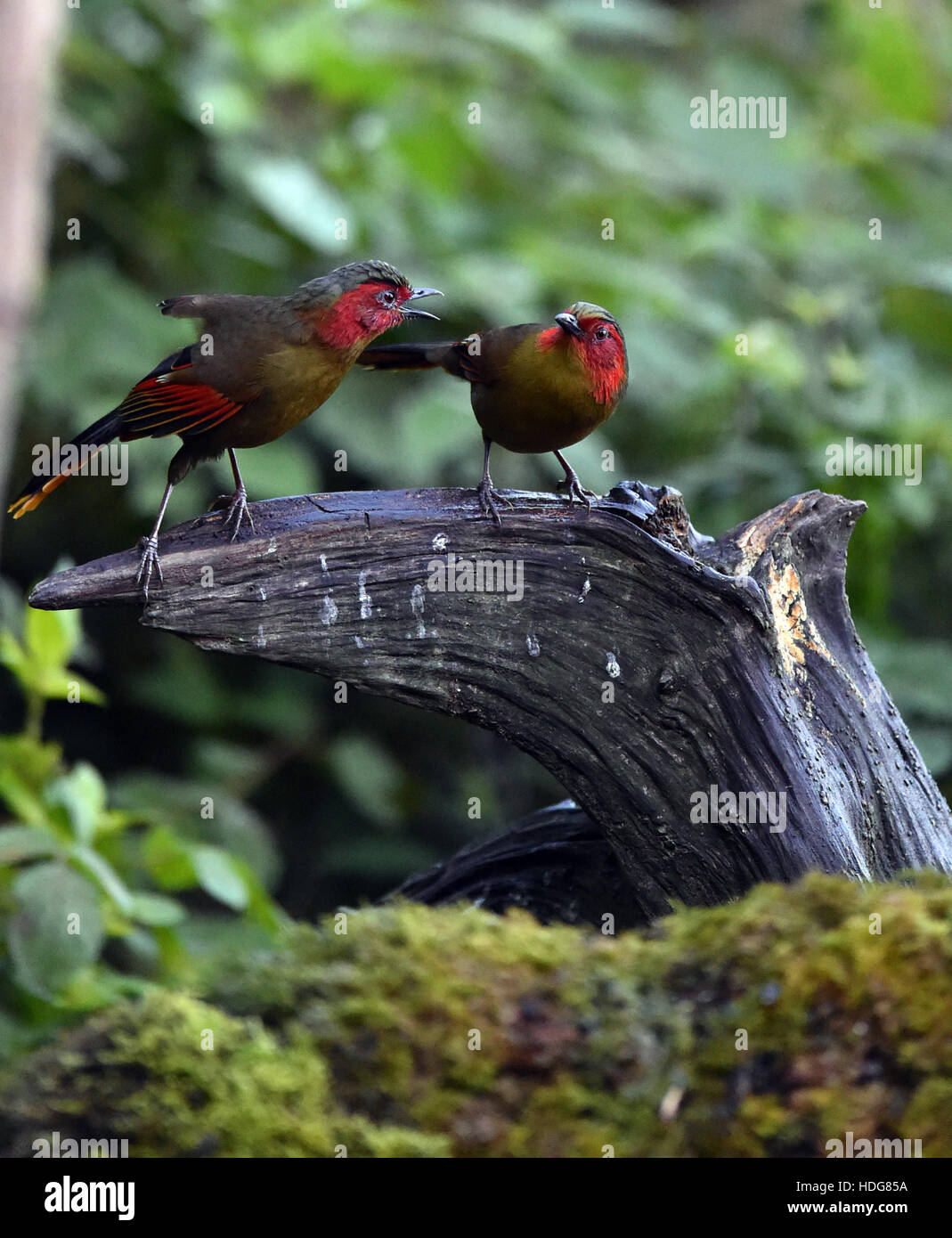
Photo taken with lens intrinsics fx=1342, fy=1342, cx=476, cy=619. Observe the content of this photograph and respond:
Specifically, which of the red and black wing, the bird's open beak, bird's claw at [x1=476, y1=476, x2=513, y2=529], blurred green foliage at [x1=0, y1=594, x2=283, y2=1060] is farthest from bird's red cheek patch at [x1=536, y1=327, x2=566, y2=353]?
blurred green foliage at [x1=0, y1=594, x2=283, y2=1060]

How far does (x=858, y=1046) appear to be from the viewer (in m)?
2.25

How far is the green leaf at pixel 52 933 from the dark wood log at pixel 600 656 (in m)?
1.09

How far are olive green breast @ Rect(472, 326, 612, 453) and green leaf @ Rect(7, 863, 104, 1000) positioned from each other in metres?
1.74

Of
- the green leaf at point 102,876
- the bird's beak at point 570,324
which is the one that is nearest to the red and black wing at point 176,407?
the bird's beak at point 570,324

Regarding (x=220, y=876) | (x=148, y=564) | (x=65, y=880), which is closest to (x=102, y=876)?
(x=65, y=880)

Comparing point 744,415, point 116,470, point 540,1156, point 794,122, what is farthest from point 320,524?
point 794,122

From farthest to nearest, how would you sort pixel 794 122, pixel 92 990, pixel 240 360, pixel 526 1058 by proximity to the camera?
1. pixel 794 122
2. pixel 92 990
3. pixel 240 360
4. pixel 526 1058

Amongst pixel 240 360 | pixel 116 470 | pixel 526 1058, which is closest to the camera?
pixel 526 1058

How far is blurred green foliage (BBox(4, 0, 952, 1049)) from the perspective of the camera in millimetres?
5871

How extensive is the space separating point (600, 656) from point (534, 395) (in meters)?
0.65

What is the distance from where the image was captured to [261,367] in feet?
9.43

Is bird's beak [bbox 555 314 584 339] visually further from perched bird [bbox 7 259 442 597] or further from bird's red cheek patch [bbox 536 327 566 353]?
perched bird [bbox 7 259 442 597]

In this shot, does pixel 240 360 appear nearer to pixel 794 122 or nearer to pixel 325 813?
pixel 325 813

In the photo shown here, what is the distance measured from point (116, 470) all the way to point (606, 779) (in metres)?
2.83
